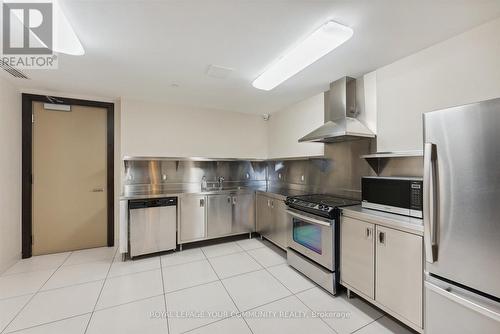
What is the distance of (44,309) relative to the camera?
194cm

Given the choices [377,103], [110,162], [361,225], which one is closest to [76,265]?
[110,162]

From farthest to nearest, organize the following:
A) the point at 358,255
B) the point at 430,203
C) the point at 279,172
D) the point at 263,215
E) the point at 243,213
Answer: the point at 279,172 < the point at 243,213 < the point at 263,215 < the point at 358,255 < the point at 430,203

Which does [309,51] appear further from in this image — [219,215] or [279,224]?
[219,215]

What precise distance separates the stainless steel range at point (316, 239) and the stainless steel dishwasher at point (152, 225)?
1.79 meters

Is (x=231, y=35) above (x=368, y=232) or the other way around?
above

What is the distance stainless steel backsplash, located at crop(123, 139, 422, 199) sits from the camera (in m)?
2.57

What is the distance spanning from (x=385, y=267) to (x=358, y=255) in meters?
0.25

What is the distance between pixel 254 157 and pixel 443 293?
331 cm

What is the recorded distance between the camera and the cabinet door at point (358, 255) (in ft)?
6.20

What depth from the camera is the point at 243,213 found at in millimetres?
Answer: 3762

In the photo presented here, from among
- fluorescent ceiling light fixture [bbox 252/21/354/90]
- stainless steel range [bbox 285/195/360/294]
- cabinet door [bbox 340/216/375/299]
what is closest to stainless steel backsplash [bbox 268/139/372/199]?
stainless steel range [bbox 285/195/360/294]

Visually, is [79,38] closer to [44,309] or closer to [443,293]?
[44,309]

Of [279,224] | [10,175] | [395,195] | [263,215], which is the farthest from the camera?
[263,215]

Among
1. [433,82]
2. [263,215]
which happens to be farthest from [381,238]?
[263,215]
